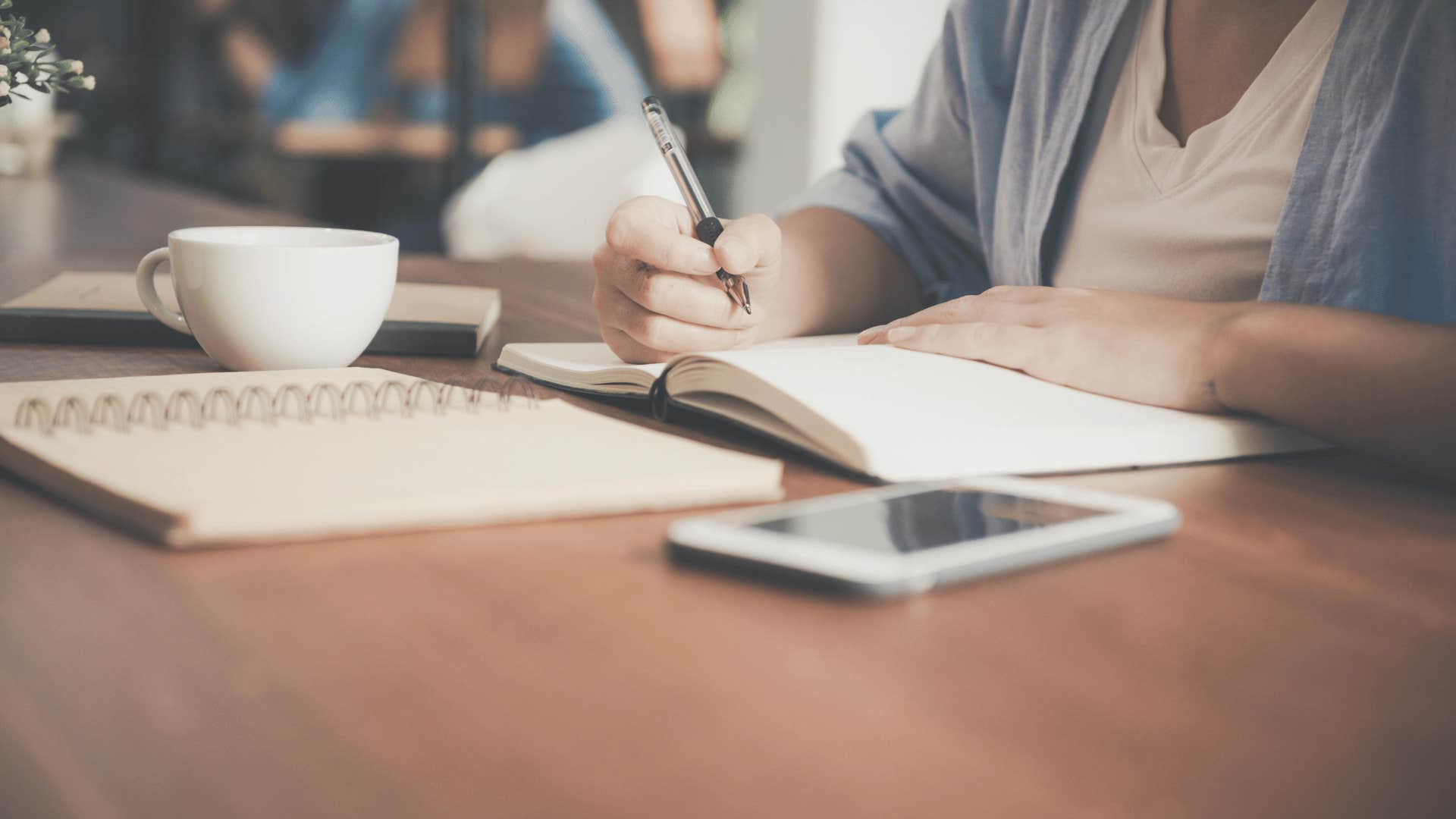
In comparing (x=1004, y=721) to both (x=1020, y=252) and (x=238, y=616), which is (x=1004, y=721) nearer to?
(x=238, y=616)

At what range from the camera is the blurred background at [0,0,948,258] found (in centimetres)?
408

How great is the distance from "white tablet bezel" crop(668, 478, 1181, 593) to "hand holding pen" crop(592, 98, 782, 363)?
296mm

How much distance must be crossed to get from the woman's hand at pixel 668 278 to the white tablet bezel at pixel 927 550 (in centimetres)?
30

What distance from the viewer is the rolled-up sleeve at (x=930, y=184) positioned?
1136 millimetres

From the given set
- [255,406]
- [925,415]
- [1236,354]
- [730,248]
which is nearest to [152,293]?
[255,406]

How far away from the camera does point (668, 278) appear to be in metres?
0.75

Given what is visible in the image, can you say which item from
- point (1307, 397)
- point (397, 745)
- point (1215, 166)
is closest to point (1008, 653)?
point (397, 745)

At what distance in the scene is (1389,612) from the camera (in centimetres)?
40

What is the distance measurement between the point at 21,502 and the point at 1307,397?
565 millimetres

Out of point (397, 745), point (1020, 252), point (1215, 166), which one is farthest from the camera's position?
point (1020, 252)

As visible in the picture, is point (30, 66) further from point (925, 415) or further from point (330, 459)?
point (925, 415)

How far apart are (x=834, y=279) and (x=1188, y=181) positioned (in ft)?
0.93

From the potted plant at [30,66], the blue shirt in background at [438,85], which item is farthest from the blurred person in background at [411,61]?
the potted plant at [30,66]

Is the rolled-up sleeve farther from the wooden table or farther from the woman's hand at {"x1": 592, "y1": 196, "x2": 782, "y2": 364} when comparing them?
the wooden table
